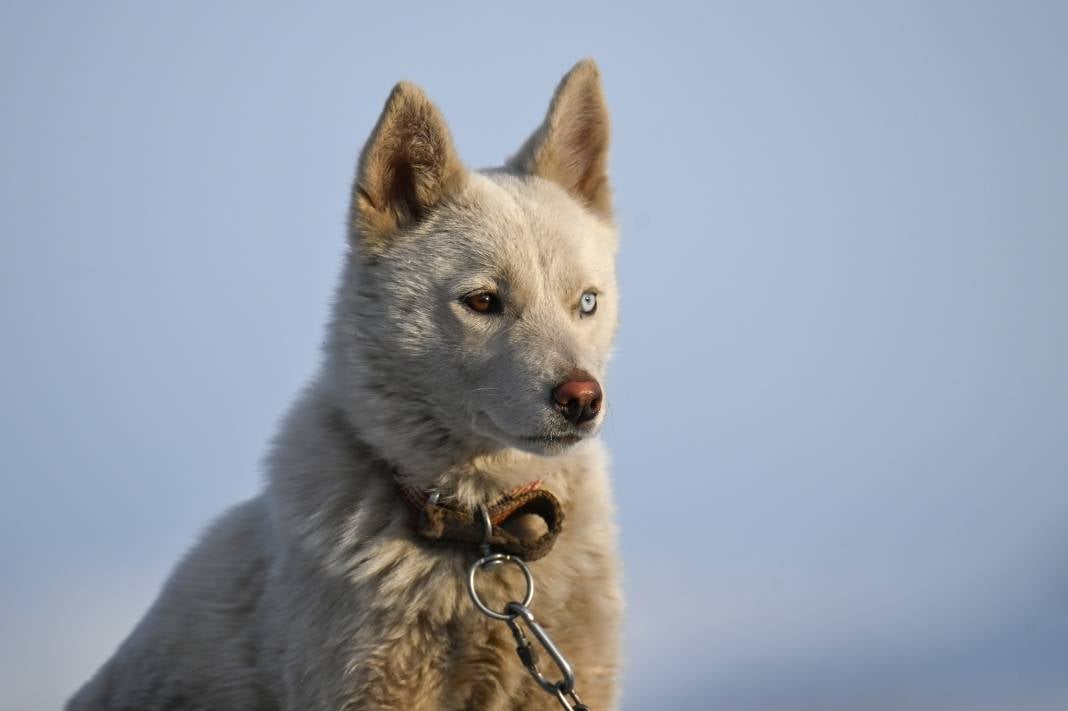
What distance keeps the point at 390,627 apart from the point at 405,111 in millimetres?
1952

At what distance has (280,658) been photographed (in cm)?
453

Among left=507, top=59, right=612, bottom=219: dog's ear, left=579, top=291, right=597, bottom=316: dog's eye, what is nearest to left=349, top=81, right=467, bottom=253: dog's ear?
left=507, top=59, right=612, bottom=219: dog's ear

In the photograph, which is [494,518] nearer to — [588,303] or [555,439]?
[555,439]

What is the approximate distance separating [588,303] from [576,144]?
85 cm

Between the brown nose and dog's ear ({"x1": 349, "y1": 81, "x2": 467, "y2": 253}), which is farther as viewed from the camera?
dog's ear ({"x1": 349, "y1": 81, "x2": 467, "y2": 253})

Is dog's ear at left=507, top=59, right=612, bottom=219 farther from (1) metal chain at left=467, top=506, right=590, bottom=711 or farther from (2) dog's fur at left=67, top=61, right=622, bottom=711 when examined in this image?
(1) metal chain at left=467, top=506, right=590, bottom=711

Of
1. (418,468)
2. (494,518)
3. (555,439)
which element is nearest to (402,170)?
(418,468)

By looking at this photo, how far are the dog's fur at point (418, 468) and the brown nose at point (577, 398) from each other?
0.12ft

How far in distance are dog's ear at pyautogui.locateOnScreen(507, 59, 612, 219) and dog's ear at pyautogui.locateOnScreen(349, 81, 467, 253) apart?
1.41 feet

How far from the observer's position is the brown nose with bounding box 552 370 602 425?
14.0 feet

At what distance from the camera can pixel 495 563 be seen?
4.53 m

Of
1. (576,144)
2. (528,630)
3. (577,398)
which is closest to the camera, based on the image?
(577,398)

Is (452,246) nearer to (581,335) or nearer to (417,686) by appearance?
(581,335)

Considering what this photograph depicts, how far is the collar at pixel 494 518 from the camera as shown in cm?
450
